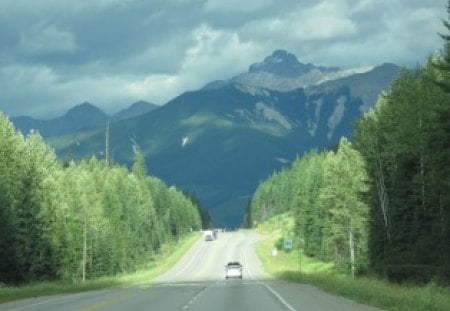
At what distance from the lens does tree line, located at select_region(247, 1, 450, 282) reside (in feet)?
151

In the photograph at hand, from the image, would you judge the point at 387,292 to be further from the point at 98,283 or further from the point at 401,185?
the point at 98,283

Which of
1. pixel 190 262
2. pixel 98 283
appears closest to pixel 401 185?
pixel 98 283

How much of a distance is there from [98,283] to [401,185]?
85.3 ft

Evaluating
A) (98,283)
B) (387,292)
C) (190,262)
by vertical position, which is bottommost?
(387,292)

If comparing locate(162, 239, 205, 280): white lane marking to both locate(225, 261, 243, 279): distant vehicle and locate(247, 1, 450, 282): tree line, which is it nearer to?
locate(225, 261, 243, 279): distant vehicle

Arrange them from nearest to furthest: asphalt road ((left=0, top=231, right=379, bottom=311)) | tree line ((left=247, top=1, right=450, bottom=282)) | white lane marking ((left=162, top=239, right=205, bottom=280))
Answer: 1. asphalt road ((left=0, top=231, right=379, bottom=311))
2. tree line ((left=247, top=1, right=450, bottom=282))
3. white lane marking ((left=162, top=239, right=205, bottom=280))

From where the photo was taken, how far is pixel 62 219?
79.6 m

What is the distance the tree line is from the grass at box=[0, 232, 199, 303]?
68.8ft

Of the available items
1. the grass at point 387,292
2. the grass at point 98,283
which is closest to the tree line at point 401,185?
the grass at point 387,292

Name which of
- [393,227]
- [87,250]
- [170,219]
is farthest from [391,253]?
[170,219]

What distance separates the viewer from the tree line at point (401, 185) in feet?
151

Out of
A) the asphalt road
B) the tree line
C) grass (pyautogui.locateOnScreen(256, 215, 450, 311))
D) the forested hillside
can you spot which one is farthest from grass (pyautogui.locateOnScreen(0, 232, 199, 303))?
the tree line

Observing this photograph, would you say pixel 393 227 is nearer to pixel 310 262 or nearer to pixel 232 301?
pixel 232 301

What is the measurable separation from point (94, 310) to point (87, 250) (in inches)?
2674
